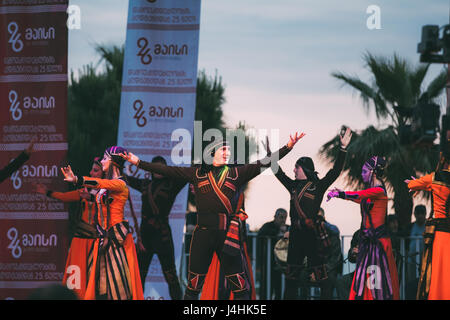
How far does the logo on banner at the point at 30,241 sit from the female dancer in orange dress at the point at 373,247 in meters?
4.19

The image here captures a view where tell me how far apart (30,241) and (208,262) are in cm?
332

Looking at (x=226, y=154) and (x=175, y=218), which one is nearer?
(x=226, y=154)

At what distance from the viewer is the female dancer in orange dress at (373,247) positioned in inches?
348

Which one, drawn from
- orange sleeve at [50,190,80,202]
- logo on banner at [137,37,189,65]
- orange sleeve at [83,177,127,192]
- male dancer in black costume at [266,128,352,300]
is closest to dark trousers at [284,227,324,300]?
male dancer in black costume at [266,128,352,300]

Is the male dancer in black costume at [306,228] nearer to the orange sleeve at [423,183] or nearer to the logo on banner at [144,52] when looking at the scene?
the orange sleeve at [423,183]

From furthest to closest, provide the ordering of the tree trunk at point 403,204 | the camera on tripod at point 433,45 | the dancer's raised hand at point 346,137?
the tree trunk at point 403,204 < the dancer's raised hand at point 346,137 < the camera on tripod at point 433,45

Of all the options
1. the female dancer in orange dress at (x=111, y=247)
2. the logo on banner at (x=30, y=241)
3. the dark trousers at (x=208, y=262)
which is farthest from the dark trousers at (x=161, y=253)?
the dark trousers at (x=208, y=262)

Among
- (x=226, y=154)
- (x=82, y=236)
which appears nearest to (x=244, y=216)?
(x=226, y=154)

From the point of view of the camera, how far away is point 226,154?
8641 millimetres

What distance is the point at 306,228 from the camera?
9656 millimetres

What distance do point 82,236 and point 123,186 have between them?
1449mm

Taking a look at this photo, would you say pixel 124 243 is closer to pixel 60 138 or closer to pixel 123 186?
pixel 123 186

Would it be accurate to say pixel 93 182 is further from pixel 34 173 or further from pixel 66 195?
pixel 34 173
